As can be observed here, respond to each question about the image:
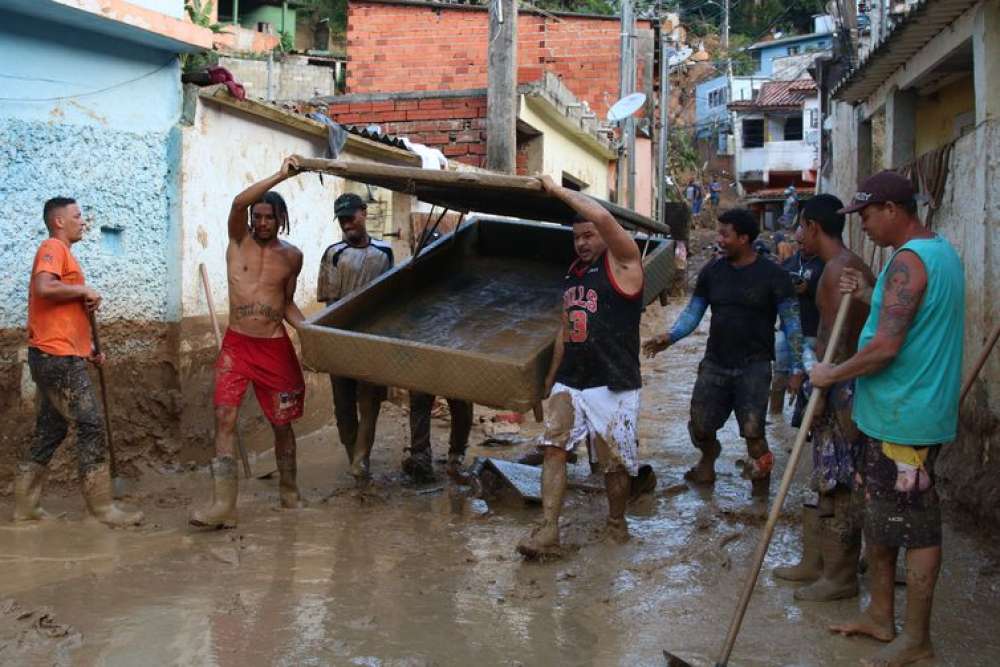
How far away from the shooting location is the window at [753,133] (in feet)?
154

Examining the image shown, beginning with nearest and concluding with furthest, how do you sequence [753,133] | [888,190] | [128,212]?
[888,190]
[128,212]
[753,133]

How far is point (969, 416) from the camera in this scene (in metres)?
6.39

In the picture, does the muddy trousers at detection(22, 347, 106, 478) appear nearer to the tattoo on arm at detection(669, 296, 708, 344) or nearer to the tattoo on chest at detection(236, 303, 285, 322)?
the tattoo on chest at detection(236, 303, 285, 322)

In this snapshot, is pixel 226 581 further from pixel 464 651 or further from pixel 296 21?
pixel 296 21

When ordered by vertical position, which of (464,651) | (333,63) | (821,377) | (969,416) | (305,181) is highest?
(333,63)

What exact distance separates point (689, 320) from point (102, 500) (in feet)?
11.3

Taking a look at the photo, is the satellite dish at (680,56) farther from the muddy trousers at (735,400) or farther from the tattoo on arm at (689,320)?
the muddy trousers at (735,400)

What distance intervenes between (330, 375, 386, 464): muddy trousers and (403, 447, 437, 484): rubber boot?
331 millimetres

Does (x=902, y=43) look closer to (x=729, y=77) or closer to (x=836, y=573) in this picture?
(x=836, y=573)

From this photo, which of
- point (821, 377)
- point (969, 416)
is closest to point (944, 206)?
point (969, 416)

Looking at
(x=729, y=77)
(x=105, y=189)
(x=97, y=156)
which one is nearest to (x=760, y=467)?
(x=105, y=189)

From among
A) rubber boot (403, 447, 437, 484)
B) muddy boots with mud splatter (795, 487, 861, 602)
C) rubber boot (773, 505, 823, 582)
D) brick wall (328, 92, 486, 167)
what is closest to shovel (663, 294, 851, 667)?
muddy boots with mud splatter (795, 487, 861, 602)

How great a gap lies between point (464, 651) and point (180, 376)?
372 cm

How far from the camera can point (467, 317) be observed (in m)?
7.10
